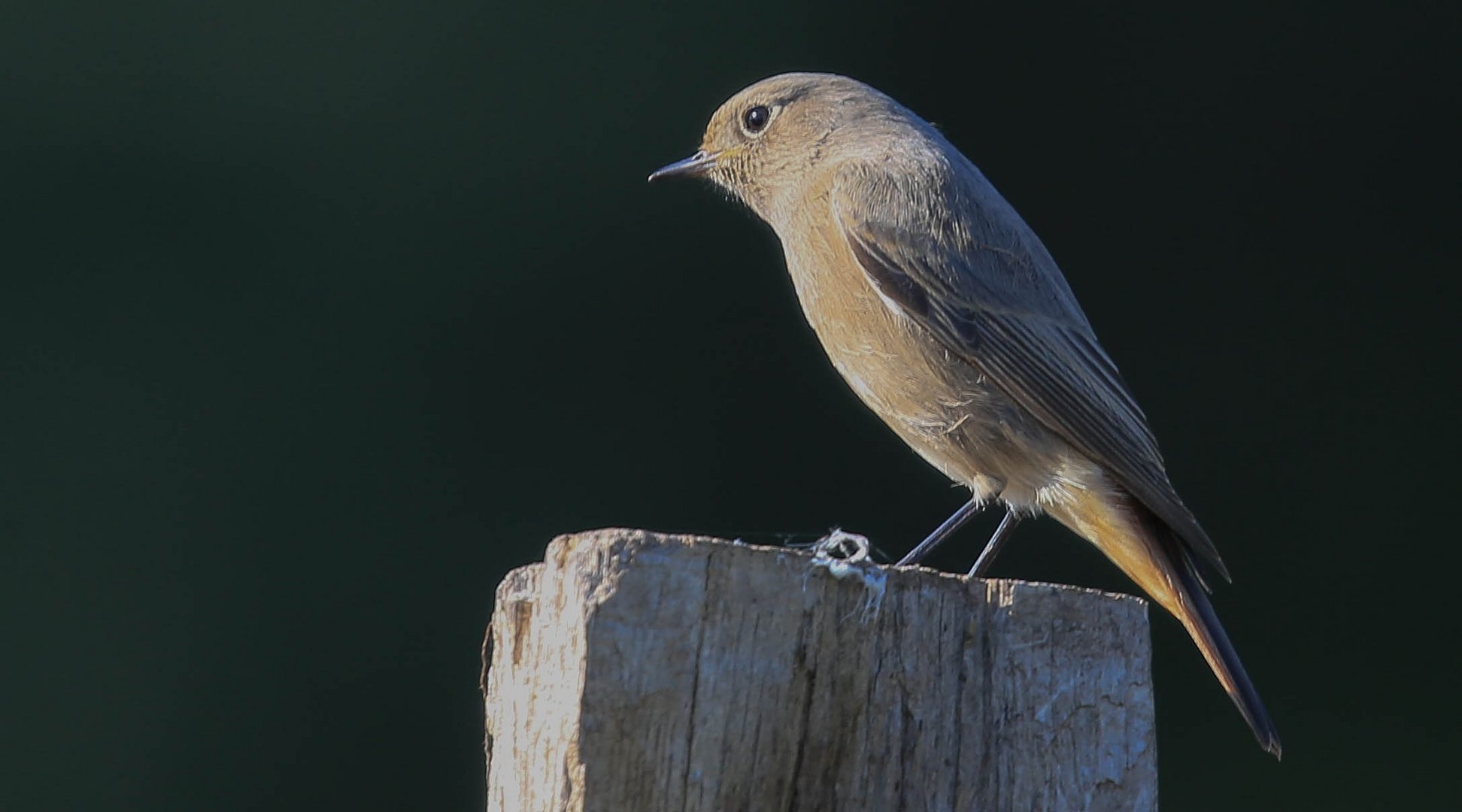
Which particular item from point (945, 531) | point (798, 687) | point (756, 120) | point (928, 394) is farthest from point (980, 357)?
point (798, 687)

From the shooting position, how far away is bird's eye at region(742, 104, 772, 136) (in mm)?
4336

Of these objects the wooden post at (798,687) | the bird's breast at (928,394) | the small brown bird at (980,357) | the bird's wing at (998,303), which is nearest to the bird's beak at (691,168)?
the small brown bird at (980,357)

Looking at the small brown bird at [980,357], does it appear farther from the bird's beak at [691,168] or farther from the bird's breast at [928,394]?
the bird's beak at [691,168]

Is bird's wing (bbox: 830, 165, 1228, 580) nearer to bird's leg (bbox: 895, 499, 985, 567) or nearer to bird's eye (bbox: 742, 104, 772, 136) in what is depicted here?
bird's leg (bbox: 895, 499, 985, 567)

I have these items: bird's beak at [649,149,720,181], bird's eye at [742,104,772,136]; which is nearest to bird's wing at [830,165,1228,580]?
bird's eye at [742,104,772,136]

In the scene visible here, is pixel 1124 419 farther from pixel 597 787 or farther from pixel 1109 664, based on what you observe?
pixel 597 787

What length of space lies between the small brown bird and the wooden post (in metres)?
1.11

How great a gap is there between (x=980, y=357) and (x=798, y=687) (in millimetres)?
1745

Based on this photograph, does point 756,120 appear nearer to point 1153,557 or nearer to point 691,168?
point 691,168

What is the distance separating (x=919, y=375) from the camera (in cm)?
353

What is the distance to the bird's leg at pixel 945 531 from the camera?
11.0ft

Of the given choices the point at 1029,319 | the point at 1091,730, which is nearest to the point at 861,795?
the point at 1091,730

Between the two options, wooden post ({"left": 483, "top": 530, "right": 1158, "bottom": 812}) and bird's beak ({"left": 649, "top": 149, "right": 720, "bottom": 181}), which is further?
bird's beak ({"left": 649, "top": 149, "right": 720, "bottom": 181})

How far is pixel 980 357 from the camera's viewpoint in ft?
11.6
